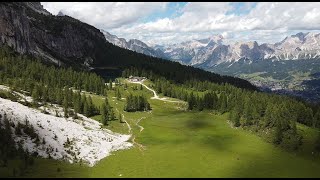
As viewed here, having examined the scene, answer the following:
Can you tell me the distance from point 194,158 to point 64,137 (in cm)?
4392

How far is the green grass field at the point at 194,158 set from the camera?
111m

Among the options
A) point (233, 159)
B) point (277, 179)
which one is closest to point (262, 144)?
point (233, 159)

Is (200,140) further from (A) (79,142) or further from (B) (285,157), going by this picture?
(A) (79,142)

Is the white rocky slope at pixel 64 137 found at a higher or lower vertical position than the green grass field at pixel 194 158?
higher

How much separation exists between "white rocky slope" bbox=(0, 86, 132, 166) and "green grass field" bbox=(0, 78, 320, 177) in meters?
5.05

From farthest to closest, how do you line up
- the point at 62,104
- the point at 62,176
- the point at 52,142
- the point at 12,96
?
1. the point at 62,104
2. the point at 12,96
3. the point at 52,142
4. the point at 62,176

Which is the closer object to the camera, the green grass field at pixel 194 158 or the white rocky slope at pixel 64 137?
the green grass field at pixel 194 158

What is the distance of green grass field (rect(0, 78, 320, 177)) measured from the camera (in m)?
111

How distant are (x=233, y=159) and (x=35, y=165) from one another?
63.5 m

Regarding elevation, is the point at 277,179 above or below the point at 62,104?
below

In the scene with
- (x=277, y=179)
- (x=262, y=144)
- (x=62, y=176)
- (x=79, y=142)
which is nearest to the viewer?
(x=62, y=176)

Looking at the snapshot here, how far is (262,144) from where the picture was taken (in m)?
155

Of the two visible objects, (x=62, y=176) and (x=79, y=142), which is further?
(x=79, y=142)

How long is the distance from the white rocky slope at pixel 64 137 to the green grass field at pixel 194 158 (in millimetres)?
5045
